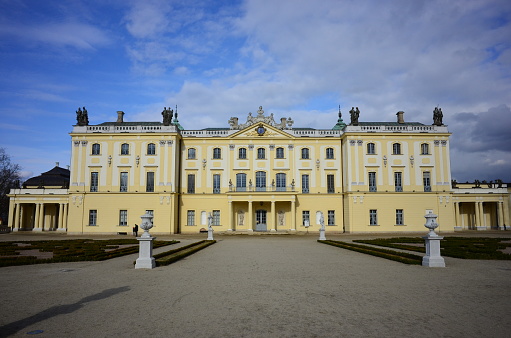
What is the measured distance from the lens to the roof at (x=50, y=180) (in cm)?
4966

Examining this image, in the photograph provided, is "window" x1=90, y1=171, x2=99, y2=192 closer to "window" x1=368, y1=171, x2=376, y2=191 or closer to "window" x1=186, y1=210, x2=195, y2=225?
"window" x1=186, y1=210, x2=195, y2=225

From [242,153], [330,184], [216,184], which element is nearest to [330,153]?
[330,184]

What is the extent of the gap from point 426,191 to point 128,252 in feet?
109

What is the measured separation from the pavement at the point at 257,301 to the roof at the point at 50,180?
41.1m

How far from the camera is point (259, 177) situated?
42312mm

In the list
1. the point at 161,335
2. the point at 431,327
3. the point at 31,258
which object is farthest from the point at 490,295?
the point at 31,258

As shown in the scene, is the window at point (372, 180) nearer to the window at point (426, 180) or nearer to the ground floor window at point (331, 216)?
the ground floor window at point (331, 216)

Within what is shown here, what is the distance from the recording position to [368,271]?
12117 millimetres

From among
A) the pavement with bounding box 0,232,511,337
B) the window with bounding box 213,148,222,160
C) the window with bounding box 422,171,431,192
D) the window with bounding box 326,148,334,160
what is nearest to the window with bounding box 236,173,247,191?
the window with bounding box 213,148,222,160

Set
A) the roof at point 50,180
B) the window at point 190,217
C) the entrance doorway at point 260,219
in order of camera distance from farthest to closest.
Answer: the roof at point 50,180 → the entrance doorway at point 260,219 → the window at point 190,217

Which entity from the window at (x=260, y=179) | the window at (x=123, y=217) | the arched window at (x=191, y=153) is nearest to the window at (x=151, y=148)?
the arched window at (x=191, y=153)

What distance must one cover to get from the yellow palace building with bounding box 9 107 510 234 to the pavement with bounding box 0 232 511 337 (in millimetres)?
27547

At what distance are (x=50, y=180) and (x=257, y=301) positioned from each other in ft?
169

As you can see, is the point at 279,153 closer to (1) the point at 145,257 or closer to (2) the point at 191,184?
(2) the point at 191,184
